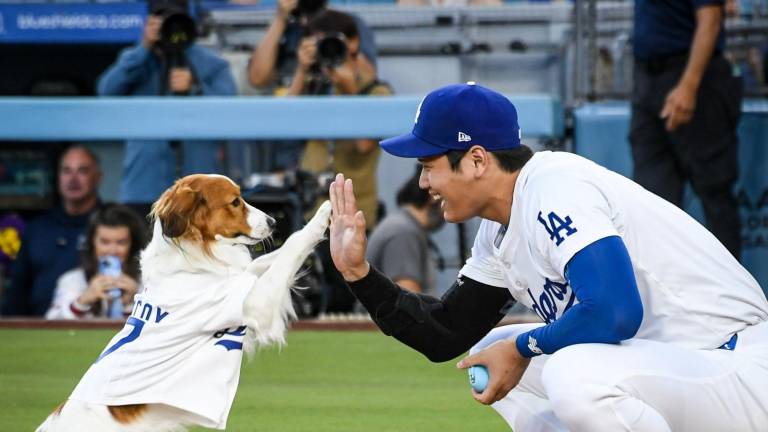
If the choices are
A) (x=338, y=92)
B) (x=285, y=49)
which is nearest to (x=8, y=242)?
(x=285, y=49)

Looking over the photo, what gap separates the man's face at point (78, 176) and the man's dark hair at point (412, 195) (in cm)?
194

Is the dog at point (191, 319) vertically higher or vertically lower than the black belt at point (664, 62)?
lower

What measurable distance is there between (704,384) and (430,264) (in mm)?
4788

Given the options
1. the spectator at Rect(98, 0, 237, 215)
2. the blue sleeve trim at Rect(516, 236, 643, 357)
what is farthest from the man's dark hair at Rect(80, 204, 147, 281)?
the blue sleeve trim at Rect(516, 236, 643, 357)

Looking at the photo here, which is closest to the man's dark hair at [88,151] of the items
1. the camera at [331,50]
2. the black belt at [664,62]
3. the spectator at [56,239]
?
the spectator at [56,239]

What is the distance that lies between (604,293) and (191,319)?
162cm

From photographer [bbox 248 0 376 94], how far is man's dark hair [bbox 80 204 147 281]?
1.49 meters

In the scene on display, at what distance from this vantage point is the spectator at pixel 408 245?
8.08m

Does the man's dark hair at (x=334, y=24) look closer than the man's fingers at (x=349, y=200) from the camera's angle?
No

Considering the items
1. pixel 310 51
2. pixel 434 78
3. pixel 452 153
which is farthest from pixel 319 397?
pixel 434 78

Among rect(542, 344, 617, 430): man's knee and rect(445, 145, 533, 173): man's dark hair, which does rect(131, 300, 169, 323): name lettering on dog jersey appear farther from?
rect(542, 344, 617, 430): man's knee

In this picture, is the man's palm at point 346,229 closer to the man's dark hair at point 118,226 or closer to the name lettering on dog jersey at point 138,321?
the name lettering on dog jersey at point 138,321

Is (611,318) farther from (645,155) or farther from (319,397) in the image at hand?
(645,155)

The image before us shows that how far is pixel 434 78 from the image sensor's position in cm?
987
